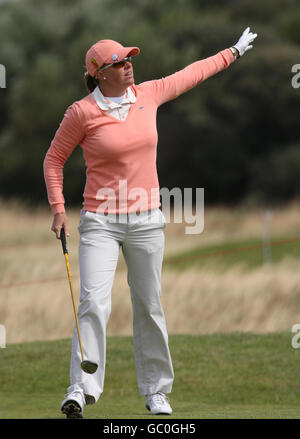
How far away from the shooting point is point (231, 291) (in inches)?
516

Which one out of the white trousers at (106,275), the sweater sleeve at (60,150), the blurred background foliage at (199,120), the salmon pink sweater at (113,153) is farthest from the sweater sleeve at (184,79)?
the blurred background foliage at (199,120)

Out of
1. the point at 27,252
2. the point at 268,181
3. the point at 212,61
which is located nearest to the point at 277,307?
the point at 212,61

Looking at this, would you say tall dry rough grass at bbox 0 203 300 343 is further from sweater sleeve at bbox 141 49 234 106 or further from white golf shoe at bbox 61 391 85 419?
white golf shoe at bbox 61 391 85 419

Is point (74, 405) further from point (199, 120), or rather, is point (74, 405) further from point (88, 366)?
point (199, 120)

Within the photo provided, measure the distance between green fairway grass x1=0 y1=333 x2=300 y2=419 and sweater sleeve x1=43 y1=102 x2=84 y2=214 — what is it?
1545 mm

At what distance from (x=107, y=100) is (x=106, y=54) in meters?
0.25

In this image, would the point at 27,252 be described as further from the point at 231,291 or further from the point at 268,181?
the point at 268,181

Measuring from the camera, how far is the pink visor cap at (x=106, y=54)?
5723mm

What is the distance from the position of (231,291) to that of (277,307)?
30.1 inches

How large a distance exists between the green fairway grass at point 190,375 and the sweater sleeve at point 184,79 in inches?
81.6

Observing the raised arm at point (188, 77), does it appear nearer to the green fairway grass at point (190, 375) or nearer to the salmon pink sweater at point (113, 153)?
the salmon pink sweater at point (113, 153)

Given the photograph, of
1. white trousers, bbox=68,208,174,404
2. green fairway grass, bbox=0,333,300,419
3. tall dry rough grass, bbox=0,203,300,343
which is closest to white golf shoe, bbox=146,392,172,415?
white trousers, bbox=68,208,174,404

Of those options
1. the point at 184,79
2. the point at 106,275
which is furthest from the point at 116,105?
the point at 106,275

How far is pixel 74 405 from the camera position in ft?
18.2
